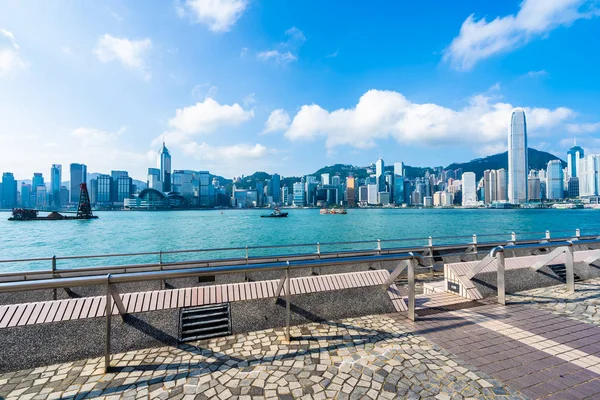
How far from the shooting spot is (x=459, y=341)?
408 cm

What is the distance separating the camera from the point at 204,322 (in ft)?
14.3

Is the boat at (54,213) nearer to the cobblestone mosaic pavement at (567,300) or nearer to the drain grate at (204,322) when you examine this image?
the drain grate at (204,322)

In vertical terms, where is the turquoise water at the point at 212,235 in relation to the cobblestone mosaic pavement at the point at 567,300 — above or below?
below

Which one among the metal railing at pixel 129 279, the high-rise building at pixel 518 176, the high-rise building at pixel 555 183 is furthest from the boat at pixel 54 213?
the high-rise building at pixel 555 183

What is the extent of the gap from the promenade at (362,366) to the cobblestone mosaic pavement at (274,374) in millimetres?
12

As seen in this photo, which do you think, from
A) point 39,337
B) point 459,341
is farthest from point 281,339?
point 39,337

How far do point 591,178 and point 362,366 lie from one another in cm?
27556

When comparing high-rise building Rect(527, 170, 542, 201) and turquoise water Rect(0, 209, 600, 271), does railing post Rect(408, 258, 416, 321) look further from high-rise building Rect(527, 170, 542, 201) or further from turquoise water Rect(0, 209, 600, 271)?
high-rise building Rect(527, 170, 542, 201)

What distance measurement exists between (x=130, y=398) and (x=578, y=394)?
15.4 ft

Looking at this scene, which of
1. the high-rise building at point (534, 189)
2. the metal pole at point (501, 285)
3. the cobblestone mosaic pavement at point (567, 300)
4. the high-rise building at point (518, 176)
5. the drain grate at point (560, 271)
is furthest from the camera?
the high-rise building at point (534, 189)

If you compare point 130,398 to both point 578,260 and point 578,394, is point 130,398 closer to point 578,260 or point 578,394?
point 578,394

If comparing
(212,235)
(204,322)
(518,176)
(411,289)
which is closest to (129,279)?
(204,322)

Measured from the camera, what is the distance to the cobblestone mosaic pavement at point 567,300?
16.6ft

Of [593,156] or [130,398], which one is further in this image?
[593,156]
